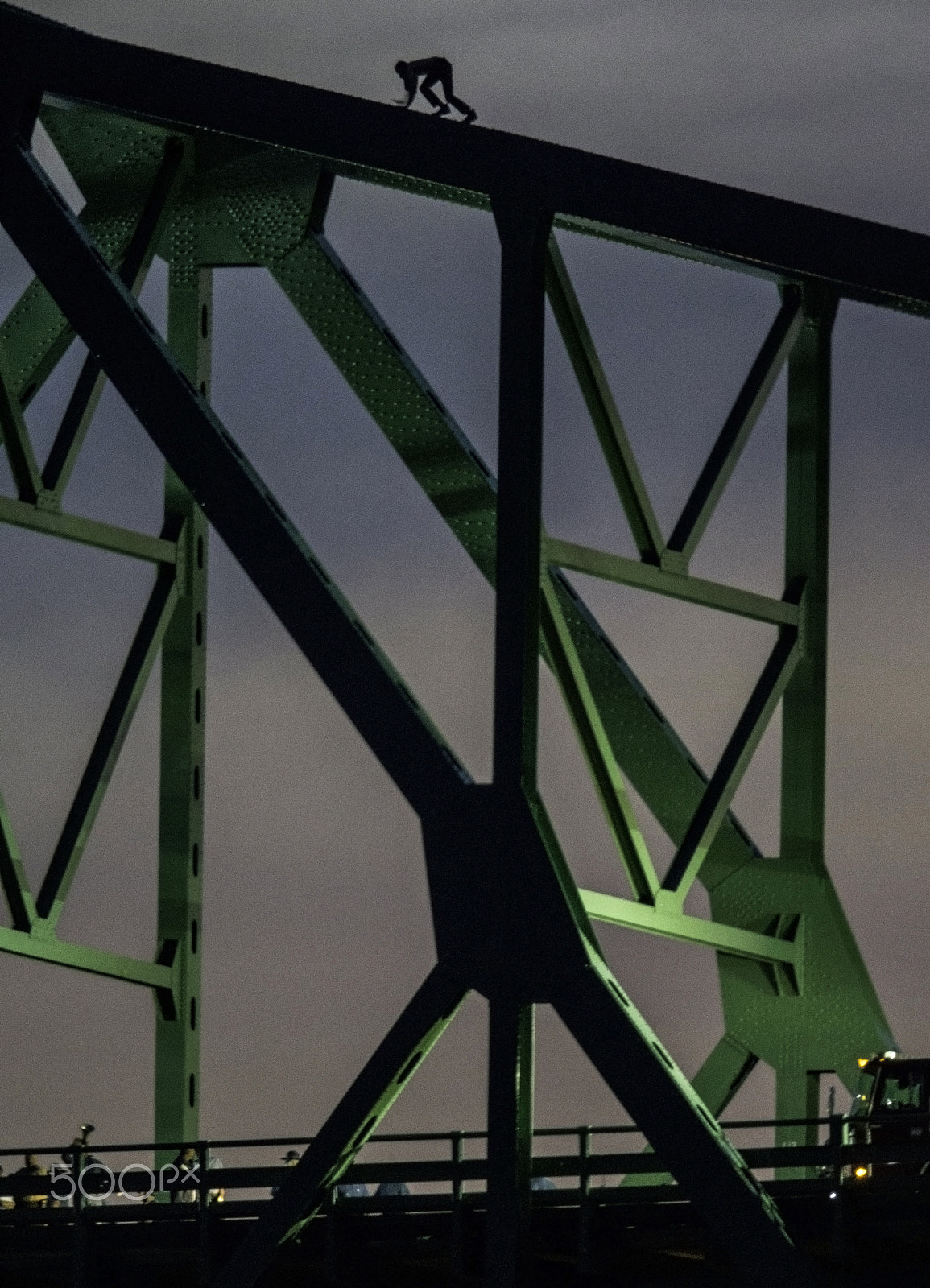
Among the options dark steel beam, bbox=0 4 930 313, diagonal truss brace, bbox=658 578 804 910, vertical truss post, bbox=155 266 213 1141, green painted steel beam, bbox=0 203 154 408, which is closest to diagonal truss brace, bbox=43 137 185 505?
green painted steel beam, bbox=0 203 154 408

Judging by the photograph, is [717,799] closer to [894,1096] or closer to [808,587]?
[808,587]

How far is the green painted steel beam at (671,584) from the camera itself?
83.0ft

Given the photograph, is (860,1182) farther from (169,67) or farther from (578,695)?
(169,67)

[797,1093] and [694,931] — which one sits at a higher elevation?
[694,931]

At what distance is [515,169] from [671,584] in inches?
242

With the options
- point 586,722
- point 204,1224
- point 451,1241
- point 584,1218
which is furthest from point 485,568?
point 584,1218

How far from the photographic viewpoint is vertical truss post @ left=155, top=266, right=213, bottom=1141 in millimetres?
30109

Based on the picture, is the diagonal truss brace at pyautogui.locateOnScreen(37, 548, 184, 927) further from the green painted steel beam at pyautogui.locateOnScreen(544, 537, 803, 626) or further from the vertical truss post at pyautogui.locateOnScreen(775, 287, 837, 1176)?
the vertical truss post at pyautogui.locateOnScreen(775, 287, 837, 1176)

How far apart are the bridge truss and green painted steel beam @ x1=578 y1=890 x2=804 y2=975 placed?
40 mm

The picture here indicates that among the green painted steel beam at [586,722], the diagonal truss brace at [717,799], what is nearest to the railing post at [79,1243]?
the green painted steel beam at [586,722]

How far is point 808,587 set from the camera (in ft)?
91.5

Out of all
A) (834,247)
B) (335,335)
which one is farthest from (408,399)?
(834,247)

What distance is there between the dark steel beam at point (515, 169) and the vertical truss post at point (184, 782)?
24.2 feet

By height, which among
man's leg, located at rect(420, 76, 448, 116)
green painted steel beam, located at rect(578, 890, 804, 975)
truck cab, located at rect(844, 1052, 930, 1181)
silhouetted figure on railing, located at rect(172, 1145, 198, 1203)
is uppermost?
man's leg, located at rect(420, 76, 448, 116)
